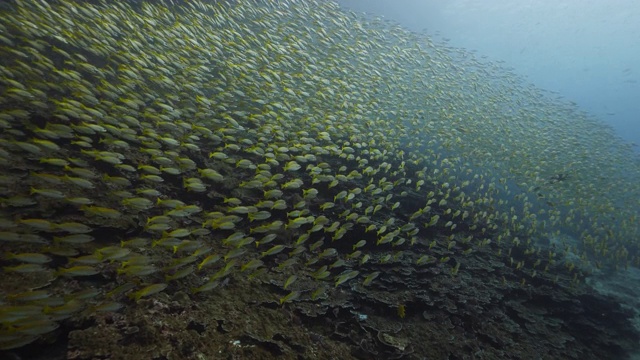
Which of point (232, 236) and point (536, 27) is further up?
point (536, 27)

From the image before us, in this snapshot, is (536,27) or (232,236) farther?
(536,27)

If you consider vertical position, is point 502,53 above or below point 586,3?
above


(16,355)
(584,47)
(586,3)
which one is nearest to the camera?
(16,355)

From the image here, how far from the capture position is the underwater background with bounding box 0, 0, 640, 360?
3.76 meters

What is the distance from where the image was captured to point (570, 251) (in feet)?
45.1

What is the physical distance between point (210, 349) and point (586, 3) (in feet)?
221

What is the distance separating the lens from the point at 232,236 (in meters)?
4.86

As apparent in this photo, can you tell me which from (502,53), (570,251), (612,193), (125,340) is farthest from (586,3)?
(125,340)

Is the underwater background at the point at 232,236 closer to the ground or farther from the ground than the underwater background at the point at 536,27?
closer to the ground

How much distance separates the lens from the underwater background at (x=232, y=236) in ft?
12.3

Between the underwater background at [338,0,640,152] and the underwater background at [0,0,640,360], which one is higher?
the underwater background at [338,0,640,152]

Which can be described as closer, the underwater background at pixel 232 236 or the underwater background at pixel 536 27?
the underwater background at pixel 232 236

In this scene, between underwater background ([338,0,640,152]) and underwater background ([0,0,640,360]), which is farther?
underwater background ([338,0,640,152])

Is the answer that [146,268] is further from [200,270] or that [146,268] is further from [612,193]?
[612,193]
